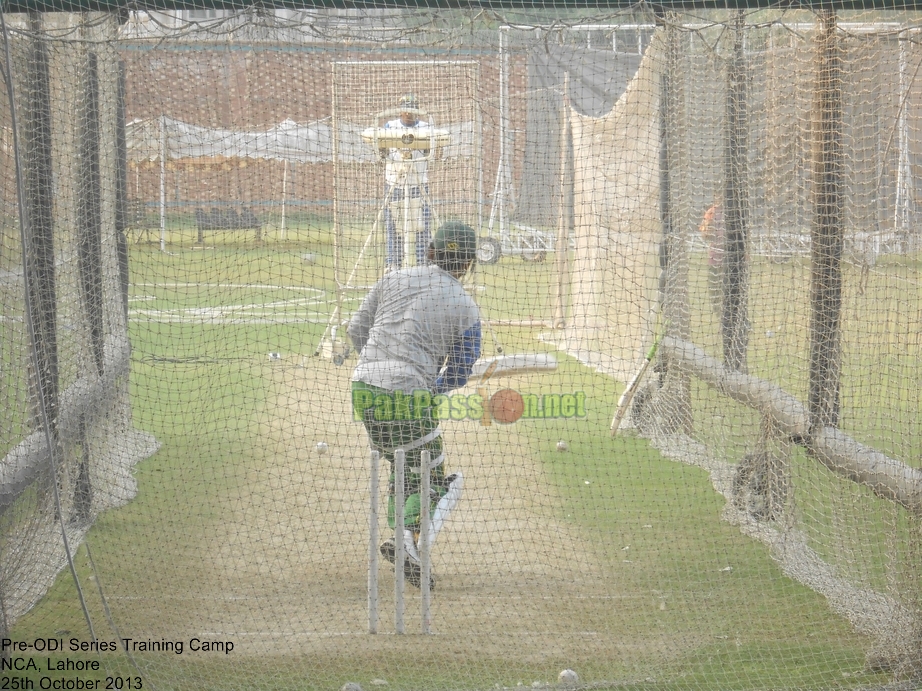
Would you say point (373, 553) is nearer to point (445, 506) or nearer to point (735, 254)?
point (445, 506)

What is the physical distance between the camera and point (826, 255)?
5109mm

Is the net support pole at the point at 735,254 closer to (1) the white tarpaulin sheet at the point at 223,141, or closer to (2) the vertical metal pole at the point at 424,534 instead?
(1) the white tarpaulin sheet at the point at 223,141

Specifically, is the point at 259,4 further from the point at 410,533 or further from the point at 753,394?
the point at 753,394

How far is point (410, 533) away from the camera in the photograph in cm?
491

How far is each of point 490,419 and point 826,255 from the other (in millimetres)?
3136

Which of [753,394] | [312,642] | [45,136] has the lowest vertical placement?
[312,642]

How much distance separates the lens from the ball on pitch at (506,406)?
26.1 feet

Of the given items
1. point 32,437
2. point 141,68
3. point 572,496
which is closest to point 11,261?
point 32,437

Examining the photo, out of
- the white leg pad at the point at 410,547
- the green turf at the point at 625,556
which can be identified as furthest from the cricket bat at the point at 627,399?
the white leg pad at the point at 410,547

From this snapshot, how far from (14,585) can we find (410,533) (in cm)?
175

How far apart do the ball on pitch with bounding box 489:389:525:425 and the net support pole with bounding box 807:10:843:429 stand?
2.99 metres

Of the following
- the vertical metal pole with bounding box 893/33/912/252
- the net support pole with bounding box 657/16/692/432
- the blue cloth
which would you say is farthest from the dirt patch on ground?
the vertical metal pole with bounding box 893/33/912/252

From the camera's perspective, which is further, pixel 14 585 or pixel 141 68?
pixel 141 68

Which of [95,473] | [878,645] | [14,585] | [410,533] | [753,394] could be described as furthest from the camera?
[95,473]
